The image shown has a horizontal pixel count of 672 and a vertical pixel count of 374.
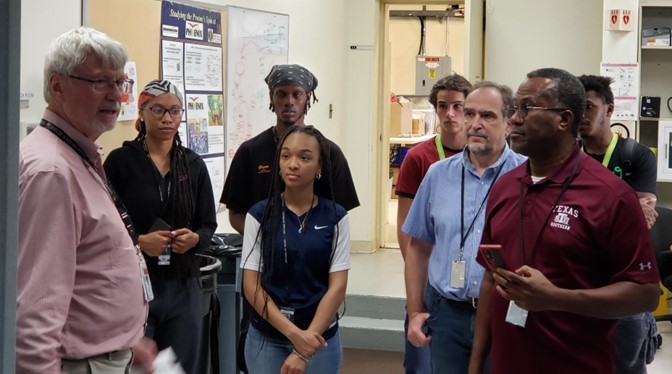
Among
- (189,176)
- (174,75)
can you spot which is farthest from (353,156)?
(189,176)

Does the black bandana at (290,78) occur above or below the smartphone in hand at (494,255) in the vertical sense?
above

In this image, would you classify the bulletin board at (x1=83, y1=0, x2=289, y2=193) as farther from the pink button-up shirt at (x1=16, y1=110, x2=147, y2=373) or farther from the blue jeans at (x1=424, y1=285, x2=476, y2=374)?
the pink button-up shirt at (x1=16, y1=110, x2=147, y2=373)

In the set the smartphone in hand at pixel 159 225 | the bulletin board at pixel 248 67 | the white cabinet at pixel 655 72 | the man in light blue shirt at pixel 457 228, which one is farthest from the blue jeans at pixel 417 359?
the white cabinet at pixel 655 72

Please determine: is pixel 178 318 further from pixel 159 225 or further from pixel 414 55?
pixel 414 55

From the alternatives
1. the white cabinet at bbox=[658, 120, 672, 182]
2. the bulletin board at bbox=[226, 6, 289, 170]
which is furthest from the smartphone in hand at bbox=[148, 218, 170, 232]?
the white cabinet at bbox=[658, 120, 672, 182]

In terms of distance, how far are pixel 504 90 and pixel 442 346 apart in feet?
3.15

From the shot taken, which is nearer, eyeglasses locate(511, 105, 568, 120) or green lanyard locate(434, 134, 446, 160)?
eyeglasses locate(511, 105, 568, 120)

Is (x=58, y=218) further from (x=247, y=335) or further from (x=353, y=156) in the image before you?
(x=353, y=156)

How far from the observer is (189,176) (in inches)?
133

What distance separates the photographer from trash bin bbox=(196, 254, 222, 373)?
3.76m

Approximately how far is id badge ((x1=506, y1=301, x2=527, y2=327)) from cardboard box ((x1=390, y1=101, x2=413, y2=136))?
28.5 ft

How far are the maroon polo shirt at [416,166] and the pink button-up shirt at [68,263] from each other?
1.86m

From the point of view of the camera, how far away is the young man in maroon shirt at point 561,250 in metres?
2.12

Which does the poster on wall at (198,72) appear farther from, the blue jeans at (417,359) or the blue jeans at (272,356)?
the blue jeans at (272,356)
